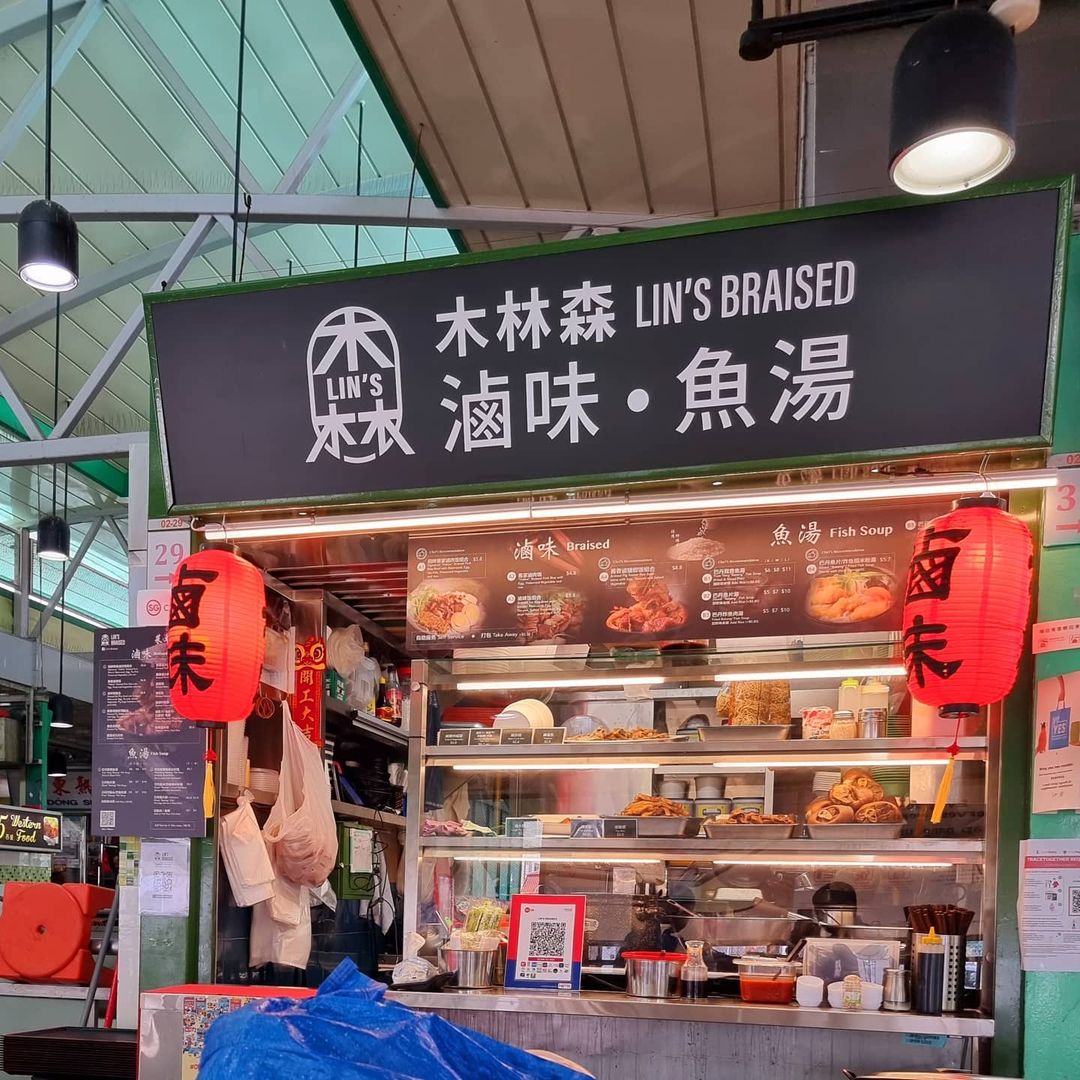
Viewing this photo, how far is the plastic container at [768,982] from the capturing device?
16.0ft

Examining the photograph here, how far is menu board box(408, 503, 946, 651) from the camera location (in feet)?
16.3

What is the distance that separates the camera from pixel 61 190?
419 inches

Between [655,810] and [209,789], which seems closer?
[209,789]

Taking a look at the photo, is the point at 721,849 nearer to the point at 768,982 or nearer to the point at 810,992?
the point at 768,982

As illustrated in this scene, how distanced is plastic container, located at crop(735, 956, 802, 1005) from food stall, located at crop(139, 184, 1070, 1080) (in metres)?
0.02

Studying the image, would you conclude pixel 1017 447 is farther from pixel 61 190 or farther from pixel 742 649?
pixel 61 190

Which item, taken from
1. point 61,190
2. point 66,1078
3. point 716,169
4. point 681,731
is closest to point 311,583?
point 681,731

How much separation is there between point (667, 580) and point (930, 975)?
1917 millimetres

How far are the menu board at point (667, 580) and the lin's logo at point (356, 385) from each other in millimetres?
892

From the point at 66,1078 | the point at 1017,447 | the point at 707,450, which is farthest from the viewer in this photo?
the point at 66,1078

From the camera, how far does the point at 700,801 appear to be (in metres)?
6.23

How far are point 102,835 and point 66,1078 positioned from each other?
39.0 inches

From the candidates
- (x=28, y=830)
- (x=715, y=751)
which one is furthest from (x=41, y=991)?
(x=715, y=751)

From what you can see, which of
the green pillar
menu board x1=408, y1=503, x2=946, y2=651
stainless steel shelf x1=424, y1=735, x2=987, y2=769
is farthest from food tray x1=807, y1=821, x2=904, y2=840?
the green pillar
